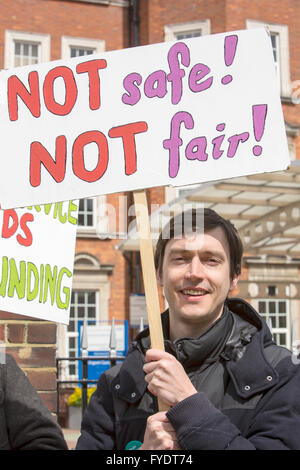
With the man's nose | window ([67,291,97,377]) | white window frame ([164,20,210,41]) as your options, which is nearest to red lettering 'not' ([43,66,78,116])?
the man's nose

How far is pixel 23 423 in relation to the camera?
2012mm

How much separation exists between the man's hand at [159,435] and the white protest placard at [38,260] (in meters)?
1.13

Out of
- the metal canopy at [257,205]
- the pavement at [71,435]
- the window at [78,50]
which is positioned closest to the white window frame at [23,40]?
the window at [78,50]

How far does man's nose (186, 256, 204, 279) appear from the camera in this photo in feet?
6.65

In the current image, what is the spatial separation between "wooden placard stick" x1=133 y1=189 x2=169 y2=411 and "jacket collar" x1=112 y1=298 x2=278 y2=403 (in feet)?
0.43

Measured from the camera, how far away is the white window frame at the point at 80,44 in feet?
54.4

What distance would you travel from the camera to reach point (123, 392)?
6.66ft

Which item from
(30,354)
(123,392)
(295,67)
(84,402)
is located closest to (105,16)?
(295,67)

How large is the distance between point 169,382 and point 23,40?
1593 centimetres

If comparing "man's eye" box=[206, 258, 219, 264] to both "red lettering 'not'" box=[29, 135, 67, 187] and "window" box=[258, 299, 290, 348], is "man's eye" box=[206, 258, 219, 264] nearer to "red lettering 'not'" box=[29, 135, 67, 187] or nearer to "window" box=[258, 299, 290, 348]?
"red lettering 'not'" box=[29, 135, 67, 187]

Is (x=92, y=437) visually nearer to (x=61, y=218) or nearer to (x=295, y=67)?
(x=61, y=218)

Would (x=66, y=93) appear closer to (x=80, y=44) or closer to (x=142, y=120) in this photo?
(x=142, y=120)

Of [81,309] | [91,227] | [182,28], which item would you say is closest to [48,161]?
[91,227]

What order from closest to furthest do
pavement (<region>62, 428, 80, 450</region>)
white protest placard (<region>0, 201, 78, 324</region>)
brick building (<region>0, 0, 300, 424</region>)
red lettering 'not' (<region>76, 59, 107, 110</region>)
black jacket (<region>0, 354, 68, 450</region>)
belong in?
black jacket (<region>0, 354, 68, 450</region>) < red lettering 'not' (<region>76, 59, 107, 110</region>) < white protest placard (<region>0, 201, 78, 324</region>) < pavement (<region>62, 428, 80, 450</region>) < brick building (<region>0, 0, 300, 424</region>)
